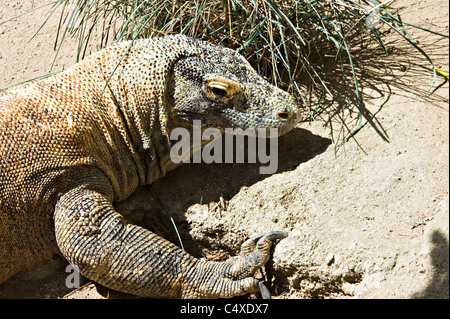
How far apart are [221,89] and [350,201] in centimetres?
140

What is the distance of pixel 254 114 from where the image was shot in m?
4.49

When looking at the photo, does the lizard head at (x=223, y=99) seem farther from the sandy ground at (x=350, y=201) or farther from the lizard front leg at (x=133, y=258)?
the lizard front leg at (x=133, y=258)

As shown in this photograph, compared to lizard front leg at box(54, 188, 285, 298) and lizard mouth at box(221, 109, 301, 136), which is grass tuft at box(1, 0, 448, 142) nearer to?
lizard mouth at box(221, 109, 301, 136)

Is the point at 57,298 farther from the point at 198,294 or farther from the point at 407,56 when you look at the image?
the point at 407,56

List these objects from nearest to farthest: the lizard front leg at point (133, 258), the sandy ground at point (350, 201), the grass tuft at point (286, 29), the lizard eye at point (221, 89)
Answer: the sandy ground at point (350, 201)
the lizard front leg at point (133, 258)
the lizard eye at point (221, 89)
the grass tuft at point (286, 29)

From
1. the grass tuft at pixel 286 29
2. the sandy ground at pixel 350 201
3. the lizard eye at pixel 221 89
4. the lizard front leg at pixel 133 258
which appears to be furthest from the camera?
the grass tuft at pixel 286 29

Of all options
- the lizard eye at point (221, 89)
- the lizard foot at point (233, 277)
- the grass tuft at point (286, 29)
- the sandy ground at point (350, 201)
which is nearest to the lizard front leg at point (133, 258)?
the lizard foot at point (233, 277)

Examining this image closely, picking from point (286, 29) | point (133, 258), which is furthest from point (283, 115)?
point (133, 258)

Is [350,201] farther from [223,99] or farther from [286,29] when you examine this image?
[286,29]

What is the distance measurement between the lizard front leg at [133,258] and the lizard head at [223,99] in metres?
0.99

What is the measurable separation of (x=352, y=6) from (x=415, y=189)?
2029mm

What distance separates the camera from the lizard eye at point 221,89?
4.43 metres

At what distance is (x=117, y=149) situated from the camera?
14.8 ft

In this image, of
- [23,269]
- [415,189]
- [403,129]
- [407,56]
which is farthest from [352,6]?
[23,269]
